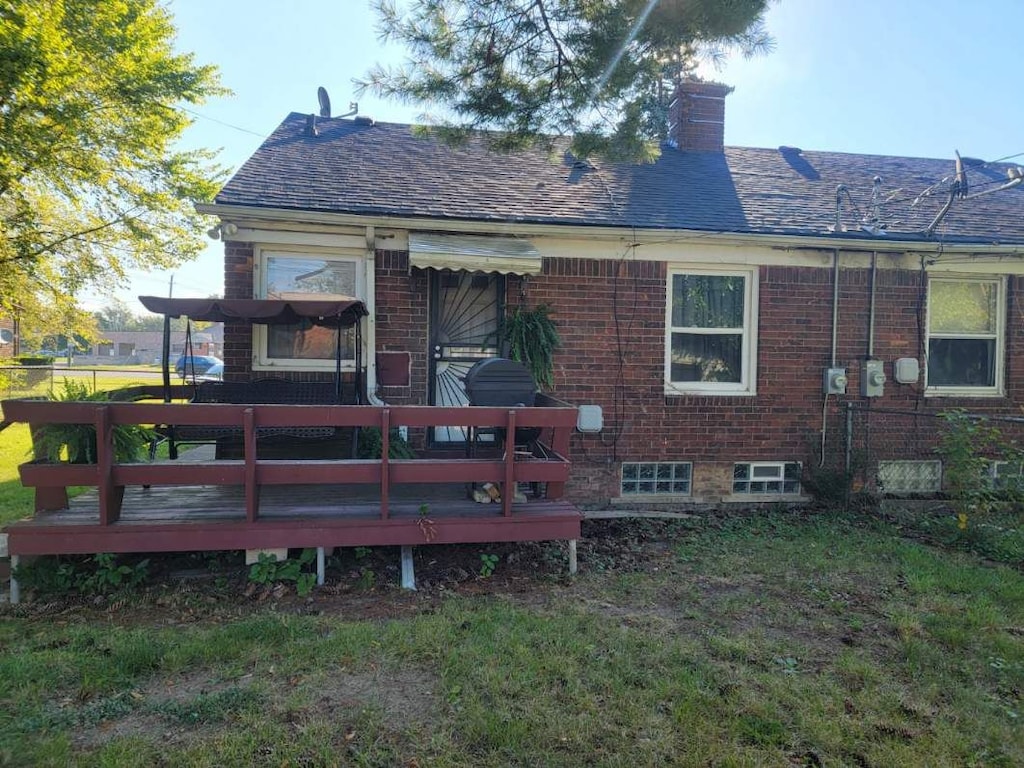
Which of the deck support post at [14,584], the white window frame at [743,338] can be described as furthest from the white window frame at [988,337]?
the deck support post at [14,584]

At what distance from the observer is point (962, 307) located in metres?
7.19

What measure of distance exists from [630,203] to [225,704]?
646cm

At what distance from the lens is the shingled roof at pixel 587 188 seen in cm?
638

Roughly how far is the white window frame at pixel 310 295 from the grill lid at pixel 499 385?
193cm

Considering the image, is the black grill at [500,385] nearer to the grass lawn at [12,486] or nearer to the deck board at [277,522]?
the deck board at [277,522]

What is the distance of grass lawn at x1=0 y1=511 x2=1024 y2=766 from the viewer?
245 cm

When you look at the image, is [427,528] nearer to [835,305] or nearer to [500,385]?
[500,385]

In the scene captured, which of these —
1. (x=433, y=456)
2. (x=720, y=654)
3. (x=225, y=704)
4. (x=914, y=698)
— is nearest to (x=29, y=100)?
(x=433, y=456)

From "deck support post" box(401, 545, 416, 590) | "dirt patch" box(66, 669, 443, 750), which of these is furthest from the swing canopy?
"dirt patch" box(66, 669, 443, 750)

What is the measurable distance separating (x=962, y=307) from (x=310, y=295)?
7.74 meters

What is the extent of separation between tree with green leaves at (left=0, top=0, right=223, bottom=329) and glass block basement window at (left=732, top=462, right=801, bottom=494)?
8.63 meters

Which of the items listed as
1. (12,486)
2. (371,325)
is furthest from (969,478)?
(12,486)

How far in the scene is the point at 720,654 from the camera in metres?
3.27

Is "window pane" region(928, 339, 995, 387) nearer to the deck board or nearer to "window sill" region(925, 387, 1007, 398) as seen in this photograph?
"window sill" region(925, 387, 1007, 398)
